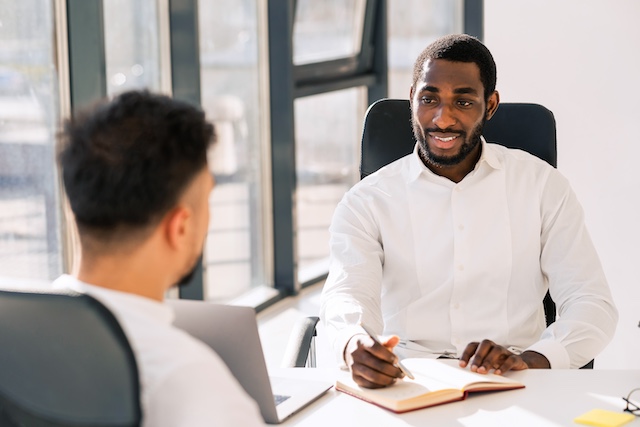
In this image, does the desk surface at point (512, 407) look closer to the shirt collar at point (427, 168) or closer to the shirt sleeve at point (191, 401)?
the shirt sleeve at point (191, 401)

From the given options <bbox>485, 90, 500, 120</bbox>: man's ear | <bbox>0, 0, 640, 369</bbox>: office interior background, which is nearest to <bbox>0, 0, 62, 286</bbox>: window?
<bbox>0, 0, 640, 369</bbox>: office interior background

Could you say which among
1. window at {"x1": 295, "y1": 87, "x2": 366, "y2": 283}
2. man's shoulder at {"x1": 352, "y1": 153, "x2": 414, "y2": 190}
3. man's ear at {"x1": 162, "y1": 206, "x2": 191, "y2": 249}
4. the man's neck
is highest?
man's ear at {"x1": 162, "y1": 206, "x2": 191, "y2": 249}

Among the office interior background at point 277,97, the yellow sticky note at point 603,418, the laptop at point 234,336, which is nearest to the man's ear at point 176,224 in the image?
the laptop at point 234,336

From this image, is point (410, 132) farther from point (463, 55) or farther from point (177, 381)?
point (177, 381)

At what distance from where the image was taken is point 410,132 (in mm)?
2268

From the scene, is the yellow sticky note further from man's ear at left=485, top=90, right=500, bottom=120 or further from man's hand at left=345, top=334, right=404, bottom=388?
man's ear at left=485, top=90, right=500, bottom=120

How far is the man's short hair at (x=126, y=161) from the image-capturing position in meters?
0.91

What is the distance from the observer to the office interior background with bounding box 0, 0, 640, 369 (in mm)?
2861

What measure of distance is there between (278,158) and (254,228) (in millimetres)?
383

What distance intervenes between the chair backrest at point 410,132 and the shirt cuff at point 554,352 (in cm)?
35

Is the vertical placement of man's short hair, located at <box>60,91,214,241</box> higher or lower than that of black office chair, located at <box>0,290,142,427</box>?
higher

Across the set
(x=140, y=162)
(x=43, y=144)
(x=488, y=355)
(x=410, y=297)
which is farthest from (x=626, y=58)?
(x=140, y=162)

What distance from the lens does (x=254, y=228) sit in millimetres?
4395

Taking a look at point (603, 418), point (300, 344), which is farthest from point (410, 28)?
point (603, 418)
